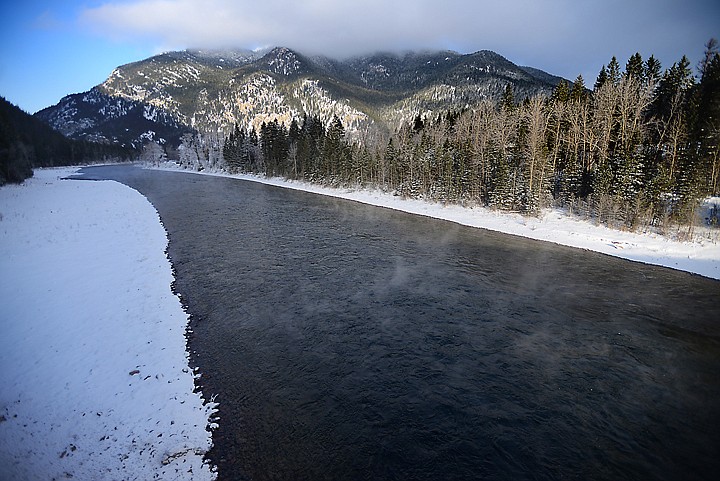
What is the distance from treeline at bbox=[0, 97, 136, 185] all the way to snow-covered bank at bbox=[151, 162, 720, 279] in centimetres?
8281

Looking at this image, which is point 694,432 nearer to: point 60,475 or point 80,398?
point 60,475

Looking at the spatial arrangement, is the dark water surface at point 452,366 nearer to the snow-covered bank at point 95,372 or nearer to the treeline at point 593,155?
the snow-covered bank at point 95,372

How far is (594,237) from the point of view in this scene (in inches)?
1375

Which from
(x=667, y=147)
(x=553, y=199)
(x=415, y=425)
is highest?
(x=667, y=147)

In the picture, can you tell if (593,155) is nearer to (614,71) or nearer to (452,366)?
(614,71)

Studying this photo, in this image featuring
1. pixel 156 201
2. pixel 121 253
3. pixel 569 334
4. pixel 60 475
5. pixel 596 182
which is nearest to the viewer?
pixel 60 475

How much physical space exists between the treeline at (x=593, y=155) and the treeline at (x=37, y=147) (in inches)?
2799

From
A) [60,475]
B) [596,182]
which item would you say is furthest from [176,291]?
[596,182]

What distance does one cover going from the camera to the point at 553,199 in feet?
160

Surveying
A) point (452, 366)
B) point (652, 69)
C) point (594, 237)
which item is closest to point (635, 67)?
point (652, 69)

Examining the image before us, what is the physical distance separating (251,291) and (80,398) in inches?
394

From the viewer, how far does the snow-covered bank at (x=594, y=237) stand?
2773 centimetres

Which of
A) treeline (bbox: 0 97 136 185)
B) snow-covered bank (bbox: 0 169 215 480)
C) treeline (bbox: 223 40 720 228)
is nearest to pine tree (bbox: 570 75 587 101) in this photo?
treeline (bbox: 223 40 720 228)

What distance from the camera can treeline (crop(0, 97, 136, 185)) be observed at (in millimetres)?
73688
